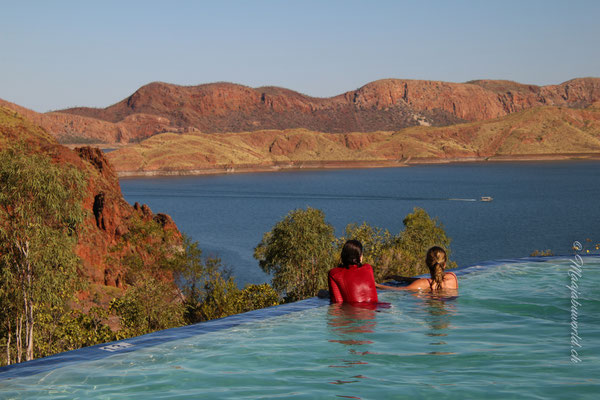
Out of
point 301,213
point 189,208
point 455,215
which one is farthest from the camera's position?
point 189,208

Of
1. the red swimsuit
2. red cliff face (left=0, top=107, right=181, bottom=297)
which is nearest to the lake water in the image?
red cliff face (left=0, top=107, right=181, bottom=297)

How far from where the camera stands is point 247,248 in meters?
103

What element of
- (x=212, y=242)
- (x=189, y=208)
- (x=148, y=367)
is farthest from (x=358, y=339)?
(x=189, y=208)

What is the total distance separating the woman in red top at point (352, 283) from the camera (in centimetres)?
1422

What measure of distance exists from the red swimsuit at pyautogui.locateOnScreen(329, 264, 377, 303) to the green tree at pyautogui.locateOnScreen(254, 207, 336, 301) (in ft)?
127

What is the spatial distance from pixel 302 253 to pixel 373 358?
139 feet

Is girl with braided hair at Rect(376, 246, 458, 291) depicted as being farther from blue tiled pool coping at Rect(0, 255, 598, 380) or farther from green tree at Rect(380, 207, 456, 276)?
green tree at Rect(380, 207, 456, 276)

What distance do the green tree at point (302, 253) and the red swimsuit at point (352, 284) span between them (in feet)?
127

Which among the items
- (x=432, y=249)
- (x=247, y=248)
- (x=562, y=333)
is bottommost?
(x=247, y=248)

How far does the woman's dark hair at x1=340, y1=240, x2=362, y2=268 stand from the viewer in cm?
1330

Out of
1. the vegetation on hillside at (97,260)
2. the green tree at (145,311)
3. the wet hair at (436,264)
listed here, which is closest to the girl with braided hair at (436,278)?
the wet hair at (436,264)

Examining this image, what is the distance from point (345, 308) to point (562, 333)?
16.9ft

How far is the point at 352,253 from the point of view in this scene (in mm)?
13477

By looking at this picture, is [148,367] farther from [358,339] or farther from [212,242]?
[212,242]
